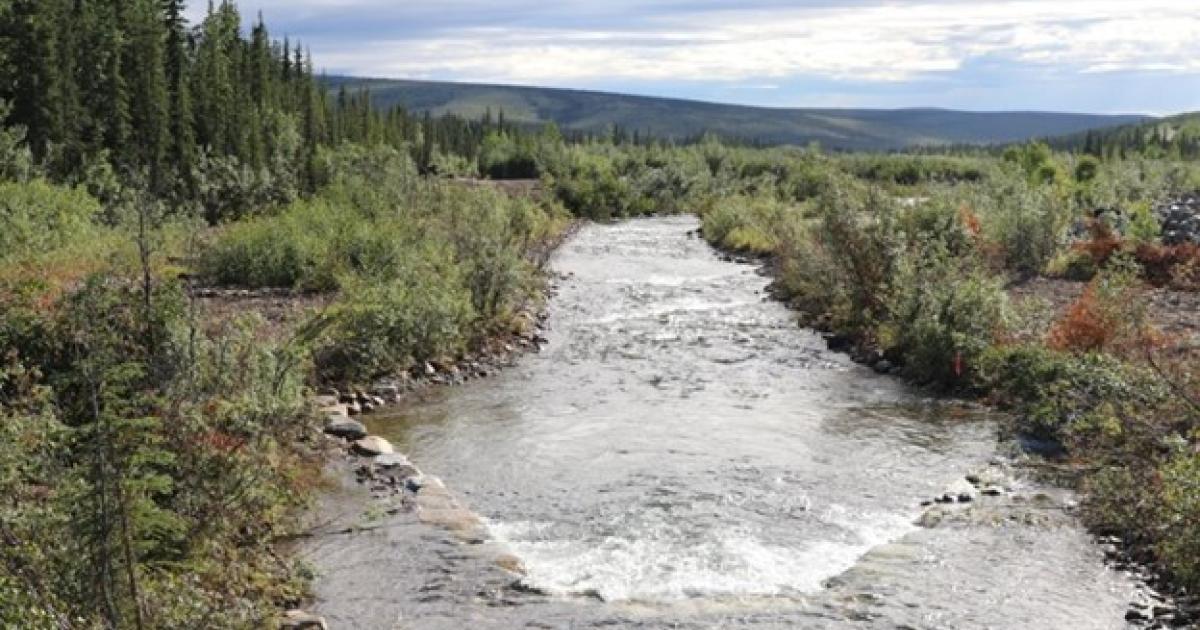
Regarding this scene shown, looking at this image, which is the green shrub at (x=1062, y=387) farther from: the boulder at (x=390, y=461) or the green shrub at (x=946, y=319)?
the boulder at (x=390, y=461)

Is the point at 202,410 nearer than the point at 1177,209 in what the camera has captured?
Yes

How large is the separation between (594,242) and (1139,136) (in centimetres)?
16116

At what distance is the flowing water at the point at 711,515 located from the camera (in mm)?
12484

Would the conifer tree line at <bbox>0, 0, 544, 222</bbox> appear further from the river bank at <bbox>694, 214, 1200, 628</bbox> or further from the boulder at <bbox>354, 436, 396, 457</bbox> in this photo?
the boulder at <bbox>354, 436, 396, 457</bbox>

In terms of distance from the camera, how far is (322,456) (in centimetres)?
1739

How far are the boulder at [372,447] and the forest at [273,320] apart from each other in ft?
3.17

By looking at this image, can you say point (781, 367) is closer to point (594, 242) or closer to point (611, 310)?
point (611, 310)

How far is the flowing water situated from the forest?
1.16 metres

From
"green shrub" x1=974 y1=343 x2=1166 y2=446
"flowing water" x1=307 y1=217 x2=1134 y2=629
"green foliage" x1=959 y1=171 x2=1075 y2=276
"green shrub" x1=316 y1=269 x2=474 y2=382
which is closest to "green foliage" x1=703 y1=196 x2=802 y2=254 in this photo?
"green foliage" x1=959 y1=171 x2=1075 y2=276

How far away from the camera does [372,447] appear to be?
1825cm

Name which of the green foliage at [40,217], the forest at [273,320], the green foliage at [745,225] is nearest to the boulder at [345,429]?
the forest at [273,320]

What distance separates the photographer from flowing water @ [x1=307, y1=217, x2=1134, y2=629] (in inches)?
492

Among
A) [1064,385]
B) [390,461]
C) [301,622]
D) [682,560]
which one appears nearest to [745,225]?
[1064,385]

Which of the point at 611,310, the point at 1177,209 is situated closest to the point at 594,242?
the point at 611,310
